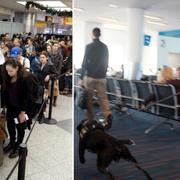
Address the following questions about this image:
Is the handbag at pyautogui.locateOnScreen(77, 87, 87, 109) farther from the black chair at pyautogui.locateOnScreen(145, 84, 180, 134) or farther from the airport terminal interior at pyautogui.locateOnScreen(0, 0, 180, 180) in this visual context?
the black chair at pyautogui.locateOnScreen(145, 84, 180, 134)

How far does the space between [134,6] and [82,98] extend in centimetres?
28

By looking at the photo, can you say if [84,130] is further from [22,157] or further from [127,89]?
[22,157]

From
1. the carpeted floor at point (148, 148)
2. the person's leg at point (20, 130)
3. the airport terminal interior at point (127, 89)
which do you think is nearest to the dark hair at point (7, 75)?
the person's leg at point (20, 130)

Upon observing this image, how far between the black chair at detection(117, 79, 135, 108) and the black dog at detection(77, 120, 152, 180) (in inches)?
3.8

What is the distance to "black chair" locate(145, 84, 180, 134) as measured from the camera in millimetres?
631

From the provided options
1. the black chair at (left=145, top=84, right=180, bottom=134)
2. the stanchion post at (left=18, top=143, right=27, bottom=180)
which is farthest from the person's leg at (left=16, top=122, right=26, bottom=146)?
the black chair at (left=145, top=84, right=180, bottom=134)

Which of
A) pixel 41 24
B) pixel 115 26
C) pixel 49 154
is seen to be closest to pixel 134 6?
pixel 115 26

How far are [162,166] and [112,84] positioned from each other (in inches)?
9.6

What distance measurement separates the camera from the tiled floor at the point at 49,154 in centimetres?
301

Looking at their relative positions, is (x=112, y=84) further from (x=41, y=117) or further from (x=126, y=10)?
(x=41, y=117)

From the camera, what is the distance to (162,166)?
2.32 ft

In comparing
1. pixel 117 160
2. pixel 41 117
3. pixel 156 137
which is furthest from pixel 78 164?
pixel 41 117

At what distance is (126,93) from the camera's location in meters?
0.71

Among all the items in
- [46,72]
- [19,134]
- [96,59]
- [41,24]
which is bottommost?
[19,134]
